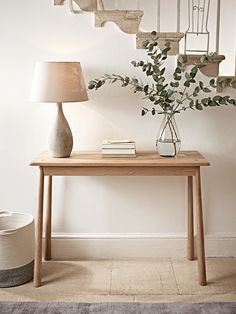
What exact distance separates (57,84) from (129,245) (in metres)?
1.20

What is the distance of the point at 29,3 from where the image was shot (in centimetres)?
298

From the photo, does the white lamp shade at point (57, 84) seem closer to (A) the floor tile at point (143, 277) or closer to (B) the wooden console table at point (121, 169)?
(B) the wooden console table at point (121, 169)

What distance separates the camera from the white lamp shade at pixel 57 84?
105 inches

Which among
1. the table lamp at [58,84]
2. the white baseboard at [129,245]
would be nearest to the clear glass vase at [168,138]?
the table lamp at [58,84]

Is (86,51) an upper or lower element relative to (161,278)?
upper

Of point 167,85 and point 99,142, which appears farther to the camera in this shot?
point 99,142

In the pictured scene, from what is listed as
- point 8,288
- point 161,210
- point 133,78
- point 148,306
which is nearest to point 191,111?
point 133,78

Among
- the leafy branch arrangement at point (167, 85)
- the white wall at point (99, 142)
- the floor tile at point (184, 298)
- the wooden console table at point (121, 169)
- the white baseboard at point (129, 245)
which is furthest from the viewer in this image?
the white baseboard at point (129, 245)

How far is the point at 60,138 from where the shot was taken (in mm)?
2824

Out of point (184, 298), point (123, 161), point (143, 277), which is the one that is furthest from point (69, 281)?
point (123, 161)

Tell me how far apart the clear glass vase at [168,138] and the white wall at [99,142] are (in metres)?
0.20

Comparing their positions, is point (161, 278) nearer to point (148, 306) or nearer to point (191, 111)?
point (191, 111)

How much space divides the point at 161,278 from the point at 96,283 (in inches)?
15.5

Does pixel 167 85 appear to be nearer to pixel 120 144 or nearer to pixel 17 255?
pixel 120 144
